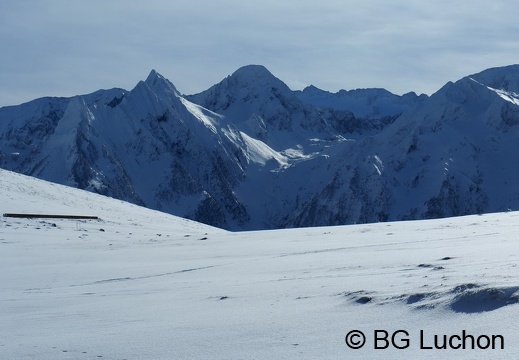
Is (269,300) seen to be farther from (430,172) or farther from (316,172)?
(316,172)

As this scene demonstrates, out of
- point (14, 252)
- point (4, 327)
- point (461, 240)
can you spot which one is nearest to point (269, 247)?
point (461, 240)

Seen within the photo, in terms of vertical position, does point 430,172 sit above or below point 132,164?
below

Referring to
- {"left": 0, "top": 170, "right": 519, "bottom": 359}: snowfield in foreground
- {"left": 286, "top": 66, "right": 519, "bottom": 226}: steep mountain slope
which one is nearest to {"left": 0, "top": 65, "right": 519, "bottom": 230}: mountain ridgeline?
{"left": 286, "top": 66, "right": 519, "bottom": 226}: steep mountain slope

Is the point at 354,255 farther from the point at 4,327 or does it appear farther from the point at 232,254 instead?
the point at 4,327

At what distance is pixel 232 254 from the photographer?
64.0 feet

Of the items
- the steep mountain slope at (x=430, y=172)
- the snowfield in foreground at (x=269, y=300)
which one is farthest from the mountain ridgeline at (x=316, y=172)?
the snowfield in foreground at (x=269, y=300)

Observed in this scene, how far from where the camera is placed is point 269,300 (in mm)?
11094

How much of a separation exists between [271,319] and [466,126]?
195233mm

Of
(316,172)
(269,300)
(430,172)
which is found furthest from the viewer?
(316,172)

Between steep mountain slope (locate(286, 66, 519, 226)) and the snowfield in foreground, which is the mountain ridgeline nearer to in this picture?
steep mountain slope (locate(286, 66, 519, 226))

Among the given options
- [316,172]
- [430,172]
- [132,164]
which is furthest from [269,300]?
[316,172]

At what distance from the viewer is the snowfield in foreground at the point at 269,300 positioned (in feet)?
27.9

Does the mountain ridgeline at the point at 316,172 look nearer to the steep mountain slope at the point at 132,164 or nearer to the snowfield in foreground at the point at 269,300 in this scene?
the steep mountain slope at the point at 132,164

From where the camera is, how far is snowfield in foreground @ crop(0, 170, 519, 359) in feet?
27.9
